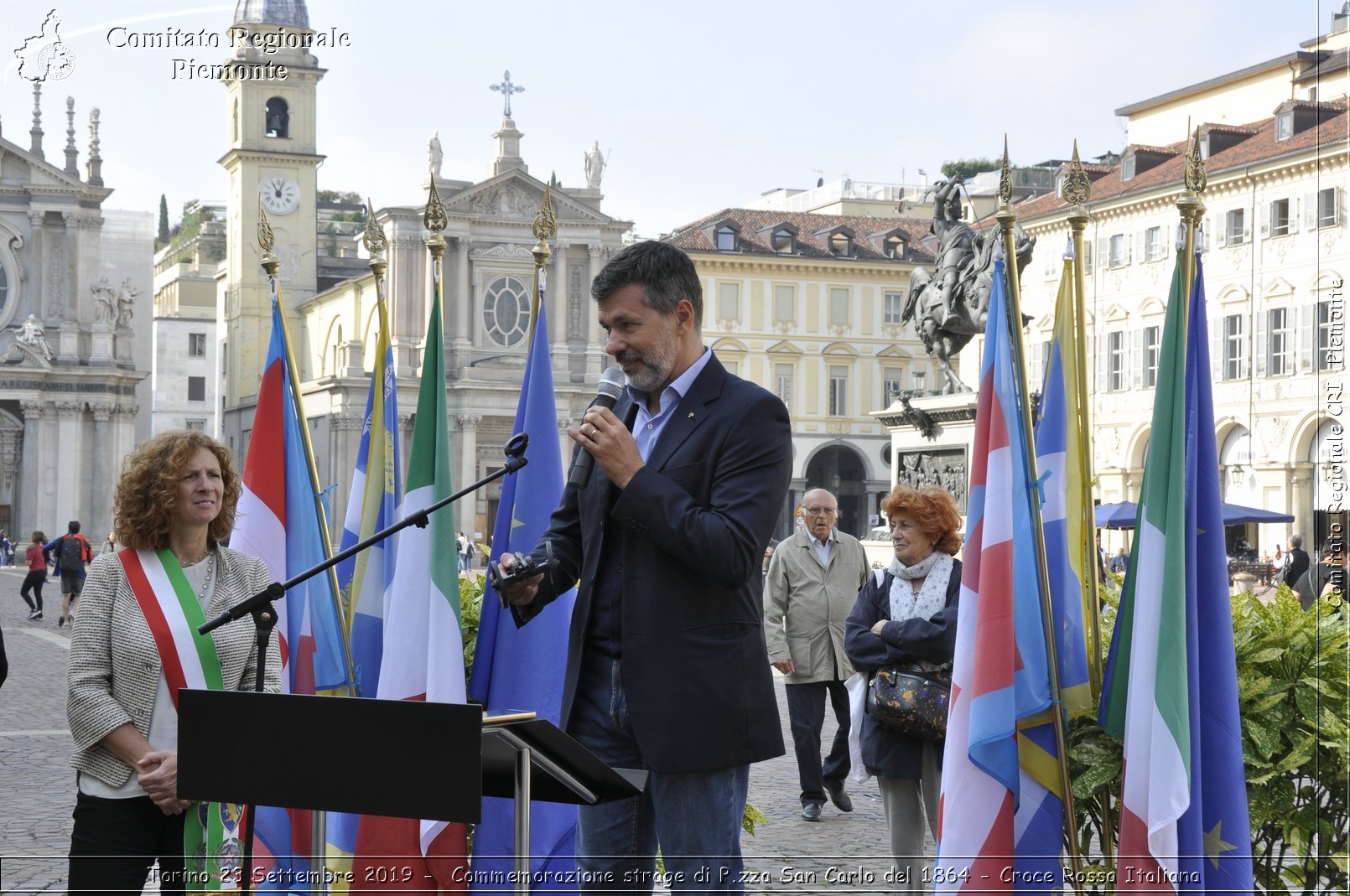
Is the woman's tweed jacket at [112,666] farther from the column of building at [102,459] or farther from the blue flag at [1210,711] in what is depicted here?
the column of building at [102,459]

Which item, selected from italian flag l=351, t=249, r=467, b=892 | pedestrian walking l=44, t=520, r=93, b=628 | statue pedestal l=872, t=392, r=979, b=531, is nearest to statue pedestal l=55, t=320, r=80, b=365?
pedestrian walking l=44, t=520, r=93, b=628

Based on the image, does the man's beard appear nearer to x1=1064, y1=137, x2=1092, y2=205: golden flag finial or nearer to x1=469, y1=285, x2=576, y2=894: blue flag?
x1=469, y1=285, x2=576, y2=894: blue flag

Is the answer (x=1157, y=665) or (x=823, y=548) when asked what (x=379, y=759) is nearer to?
(x=1157, y=665)

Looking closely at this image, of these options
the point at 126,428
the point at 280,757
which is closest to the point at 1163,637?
the point at 280,757

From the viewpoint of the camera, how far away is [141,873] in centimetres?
399

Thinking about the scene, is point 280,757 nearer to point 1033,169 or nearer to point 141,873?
point 141,873

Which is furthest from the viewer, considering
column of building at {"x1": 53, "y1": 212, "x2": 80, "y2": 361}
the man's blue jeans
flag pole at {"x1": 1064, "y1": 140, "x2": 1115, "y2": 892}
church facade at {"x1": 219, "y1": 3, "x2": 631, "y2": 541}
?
church facade at {"x1": 219, "y1": 3, "x2": 631, "y2": 541}

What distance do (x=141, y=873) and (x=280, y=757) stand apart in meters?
1.24

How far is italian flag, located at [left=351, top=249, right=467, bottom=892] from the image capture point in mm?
5250

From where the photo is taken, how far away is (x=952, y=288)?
13.4m

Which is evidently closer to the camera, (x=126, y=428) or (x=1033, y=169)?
(x=126, y=428)

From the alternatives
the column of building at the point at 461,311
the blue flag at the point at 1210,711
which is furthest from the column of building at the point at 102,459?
the blue flag at the point at 1210,711

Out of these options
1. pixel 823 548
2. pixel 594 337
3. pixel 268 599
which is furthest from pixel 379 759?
pixel 594 337

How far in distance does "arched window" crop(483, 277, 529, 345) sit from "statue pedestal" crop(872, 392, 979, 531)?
1655 inches
